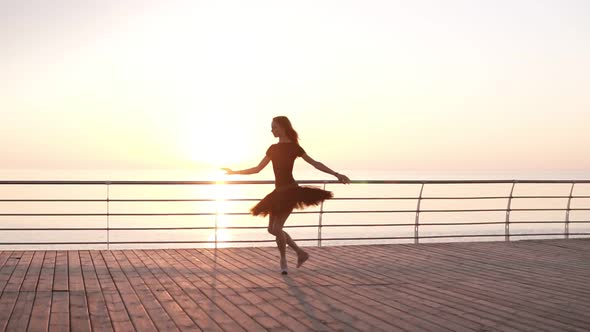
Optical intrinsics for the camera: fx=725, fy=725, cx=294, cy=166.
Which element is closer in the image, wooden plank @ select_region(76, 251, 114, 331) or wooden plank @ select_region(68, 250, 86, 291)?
wooden plank @ select_region(76, 251, 114, 331)

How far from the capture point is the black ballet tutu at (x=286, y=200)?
26.8 feet

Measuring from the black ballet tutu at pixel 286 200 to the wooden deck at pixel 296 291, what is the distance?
72cm

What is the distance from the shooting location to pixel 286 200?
8.17 m

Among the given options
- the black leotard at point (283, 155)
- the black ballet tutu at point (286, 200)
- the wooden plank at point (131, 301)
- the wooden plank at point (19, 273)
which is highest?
the black leotard at point (283, 155)

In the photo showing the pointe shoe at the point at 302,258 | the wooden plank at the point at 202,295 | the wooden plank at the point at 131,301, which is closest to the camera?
the wooden plank at the point at 131,301

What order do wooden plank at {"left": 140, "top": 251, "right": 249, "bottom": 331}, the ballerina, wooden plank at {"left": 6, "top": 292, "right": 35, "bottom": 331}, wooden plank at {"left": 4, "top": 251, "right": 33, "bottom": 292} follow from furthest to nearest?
1. the ballerina
2. wooden plank at {"left": 4, "top": 251, "right": 33, "bottom": 292}
3. wooden plank at {"left": 140, "top": 251, "right": 249, "bottom": 331}
4. wooden plank at {"left": 6, "top": 292, "right": 35, "bottom": 331}

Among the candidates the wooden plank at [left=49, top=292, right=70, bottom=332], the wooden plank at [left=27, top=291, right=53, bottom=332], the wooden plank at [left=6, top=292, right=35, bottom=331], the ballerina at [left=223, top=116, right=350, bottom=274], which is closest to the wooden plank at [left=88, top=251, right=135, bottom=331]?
the wooden plank at [left=49, top=292, right=70, bottom=332]

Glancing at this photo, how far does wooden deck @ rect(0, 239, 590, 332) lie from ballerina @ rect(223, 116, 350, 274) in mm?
625

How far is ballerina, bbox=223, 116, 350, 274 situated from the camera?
8102 millimetres

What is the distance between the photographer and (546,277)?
26.9 ft

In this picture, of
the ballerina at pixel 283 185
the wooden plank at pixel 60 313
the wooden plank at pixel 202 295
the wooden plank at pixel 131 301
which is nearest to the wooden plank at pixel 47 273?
the wooden plank at pixel 60 313

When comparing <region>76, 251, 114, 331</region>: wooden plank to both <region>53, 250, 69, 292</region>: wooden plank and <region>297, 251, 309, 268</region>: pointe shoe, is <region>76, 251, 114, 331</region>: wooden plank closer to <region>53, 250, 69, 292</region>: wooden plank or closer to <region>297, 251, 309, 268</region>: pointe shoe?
<region>53, 250, 69, 292</region>: wooden plank

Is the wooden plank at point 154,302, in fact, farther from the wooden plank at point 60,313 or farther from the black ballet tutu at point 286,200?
the black ballet tutu at point 286,200

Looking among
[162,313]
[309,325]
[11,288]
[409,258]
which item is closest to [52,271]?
[11,288]
